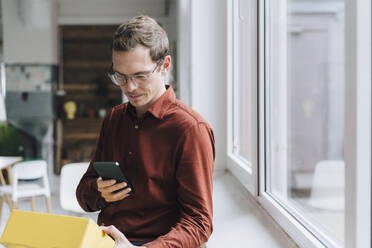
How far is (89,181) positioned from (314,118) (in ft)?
23.1

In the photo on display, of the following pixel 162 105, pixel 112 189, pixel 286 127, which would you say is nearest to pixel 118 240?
pixel 112 189

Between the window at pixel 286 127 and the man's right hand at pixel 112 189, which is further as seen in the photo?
the man's right hand at pixel 112 189

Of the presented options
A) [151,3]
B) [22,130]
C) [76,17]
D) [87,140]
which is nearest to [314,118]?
[151,3]

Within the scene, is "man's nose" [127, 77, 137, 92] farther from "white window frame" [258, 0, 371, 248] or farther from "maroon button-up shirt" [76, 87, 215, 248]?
"white window frame" [258, 0, 371, 248]

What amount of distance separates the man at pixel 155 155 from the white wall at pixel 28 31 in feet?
19.0

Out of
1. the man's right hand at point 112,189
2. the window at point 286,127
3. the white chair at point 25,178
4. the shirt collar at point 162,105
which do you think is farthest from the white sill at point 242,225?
the white chair at point 25,178

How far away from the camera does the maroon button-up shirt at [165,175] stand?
1.15 meters

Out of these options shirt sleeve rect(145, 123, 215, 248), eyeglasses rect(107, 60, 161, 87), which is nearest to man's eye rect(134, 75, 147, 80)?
eyeglasses rect(107, 60, 161, 87)

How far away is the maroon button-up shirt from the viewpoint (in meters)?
1.15

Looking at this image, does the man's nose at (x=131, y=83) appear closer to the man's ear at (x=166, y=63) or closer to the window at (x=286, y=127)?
the man's ear at (x=166, y=63)

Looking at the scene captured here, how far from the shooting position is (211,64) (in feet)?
7.99

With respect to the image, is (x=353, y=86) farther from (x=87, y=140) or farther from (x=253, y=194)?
(x=87, y=140)

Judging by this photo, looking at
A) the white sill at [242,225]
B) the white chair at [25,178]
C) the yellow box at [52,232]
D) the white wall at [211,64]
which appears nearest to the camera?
the yellow box at [52,232]

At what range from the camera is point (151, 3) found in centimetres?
690
